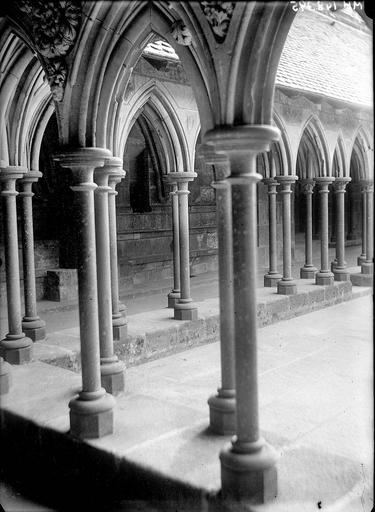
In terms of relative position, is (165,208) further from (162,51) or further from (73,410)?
(73,410)

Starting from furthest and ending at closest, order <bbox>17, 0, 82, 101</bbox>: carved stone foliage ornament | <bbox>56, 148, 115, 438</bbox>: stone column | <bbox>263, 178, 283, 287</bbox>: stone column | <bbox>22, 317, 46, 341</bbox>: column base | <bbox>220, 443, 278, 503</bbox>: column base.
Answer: <bbox>263, 178, 283, 287</bbox>: stone column → <bbox>22, 317, 46, 341</bbox>: column base → <bbox>56, 148, 115, 438</bbox>: stone column → <bbox>17, 0, 82, 101</bbox>: carved stone foliage ornament → <bbox>220, 443, 278, 503</bbox>: column base

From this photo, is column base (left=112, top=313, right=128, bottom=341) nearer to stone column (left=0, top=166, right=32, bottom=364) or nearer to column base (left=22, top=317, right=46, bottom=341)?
column base (left=22, top=317, right=46, bottom=341)

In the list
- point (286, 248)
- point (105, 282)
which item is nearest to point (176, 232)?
point (286, 248)

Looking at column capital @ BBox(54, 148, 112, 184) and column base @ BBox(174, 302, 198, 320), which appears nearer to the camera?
column capital @ BBox(54, 148, 112, 184)

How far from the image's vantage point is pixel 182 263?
8055 mm

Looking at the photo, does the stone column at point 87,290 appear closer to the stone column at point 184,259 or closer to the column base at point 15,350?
the column base at point 15,350

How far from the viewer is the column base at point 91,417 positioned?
3.70 metres

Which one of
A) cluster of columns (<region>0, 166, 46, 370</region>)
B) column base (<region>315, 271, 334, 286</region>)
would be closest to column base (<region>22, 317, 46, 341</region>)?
cluster of columns (<region>0, 166, 46, 370</region>)

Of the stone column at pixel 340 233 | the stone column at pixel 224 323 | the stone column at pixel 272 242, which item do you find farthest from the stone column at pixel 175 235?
the stone column at pixel 224 323

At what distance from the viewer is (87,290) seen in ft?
12.5

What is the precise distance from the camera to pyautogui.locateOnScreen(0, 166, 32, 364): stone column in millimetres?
5785

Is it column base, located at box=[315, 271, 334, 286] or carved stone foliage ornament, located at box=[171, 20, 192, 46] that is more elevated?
carved stone foliage ornament, located at box=[171, 20, 192, 46]

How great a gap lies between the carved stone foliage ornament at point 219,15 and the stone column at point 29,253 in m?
4.20

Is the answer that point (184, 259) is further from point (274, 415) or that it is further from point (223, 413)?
point (223, 413)
